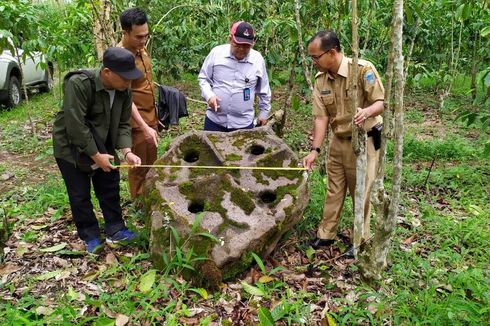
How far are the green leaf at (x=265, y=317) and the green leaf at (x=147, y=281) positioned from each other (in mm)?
829

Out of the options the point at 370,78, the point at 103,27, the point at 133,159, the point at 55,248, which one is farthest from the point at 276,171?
the point at 103,27

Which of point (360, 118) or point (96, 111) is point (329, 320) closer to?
point (360, 118)

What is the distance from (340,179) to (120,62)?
6.70 feet

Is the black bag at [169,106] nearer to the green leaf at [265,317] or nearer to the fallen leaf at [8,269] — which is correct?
the fallen leaf at [8,269]

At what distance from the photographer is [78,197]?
350 centimetres

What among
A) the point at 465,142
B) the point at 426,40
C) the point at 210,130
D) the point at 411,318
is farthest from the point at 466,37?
the point at 411,318

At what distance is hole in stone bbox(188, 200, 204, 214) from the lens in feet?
11.6

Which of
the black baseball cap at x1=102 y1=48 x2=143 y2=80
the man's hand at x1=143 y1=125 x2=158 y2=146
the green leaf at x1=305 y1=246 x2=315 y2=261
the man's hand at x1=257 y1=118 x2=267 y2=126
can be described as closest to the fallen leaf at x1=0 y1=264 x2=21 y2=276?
the man's hand at x1=143 y1=125 x2=158 y2=146

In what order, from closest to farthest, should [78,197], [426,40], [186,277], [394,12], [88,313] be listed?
[394,12]
[88,313]
[186,277]
[78,197]
[426,40]

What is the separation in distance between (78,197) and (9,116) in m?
5.65

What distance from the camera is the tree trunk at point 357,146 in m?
2.96

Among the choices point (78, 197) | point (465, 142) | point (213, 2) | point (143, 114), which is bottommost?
point (465, 142)

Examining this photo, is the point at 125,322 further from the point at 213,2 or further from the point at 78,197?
the point at 213,2

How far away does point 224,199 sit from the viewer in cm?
A: 351
